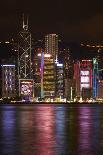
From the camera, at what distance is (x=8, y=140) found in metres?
36.6

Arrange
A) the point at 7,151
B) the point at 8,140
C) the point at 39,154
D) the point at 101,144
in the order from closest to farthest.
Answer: the point at 39,154
the point at 7,151
the point at 101,144
the point at 8,140

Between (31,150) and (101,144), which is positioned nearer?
(31,150)

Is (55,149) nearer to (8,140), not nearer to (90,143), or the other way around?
(90,143)

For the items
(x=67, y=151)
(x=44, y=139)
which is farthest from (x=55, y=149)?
(x=44, y=139)

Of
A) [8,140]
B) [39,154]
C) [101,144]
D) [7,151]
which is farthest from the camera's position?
[8,140]

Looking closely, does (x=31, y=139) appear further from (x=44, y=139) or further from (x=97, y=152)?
(x=97, y=152)

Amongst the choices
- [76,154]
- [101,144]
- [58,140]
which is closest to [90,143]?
[101,144]

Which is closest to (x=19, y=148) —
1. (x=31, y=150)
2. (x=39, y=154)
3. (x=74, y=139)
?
(x=31, y=150)

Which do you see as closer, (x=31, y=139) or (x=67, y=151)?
(x=67, y=151)

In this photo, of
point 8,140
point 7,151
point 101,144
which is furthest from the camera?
point 8,140

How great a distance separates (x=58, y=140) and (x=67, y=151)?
23.0 ft

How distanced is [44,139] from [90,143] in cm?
421

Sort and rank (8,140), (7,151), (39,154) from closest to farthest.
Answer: (39,154)
(7,151)
(8,140)

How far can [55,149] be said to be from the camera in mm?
30938
